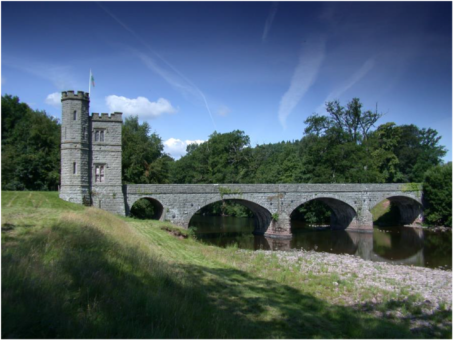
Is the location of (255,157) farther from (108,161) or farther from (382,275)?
(382,275)

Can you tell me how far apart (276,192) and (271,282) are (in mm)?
19658

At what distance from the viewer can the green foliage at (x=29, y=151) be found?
30.7 m

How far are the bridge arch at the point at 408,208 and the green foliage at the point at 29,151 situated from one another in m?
36.0

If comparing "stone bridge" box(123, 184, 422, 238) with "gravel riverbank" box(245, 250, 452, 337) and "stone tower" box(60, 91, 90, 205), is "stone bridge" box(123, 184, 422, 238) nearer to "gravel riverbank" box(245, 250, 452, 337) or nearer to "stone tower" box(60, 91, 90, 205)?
"stone tower" box(60, 91, 90, 205)

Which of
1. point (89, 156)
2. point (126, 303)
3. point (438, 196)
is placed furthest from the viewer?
point (438, 196)

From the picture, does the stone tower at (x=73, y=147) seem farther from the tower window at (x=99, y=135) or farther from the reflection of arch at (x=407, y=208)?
the reflection of arch at (x=407, y=208)

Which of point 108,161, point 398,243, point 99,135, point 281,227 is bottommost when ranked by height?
point 398,243

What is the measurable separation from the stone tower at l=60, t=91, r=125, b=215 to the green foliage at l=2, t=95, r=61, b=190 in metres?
10.3

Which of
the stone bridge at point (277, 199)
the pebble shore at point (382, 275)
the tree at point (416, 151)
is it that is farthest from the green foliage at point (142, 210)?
the tree at point (416, 151)

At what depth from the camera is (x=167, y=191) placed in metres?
27.2

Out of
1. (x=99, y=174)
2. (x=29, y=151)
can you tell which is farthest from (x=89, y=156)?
(x=29, y=151)

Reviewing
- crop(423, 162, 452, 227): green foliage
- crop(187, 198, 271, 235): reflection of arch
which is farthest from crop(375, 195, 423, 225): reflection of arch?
crop(187, 198, 271, 235): reflection of arch

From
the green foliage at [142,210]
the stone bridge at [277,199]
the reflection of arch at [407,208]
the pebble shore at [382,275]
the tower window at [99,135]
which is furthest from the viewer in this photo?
the reflection of arch at [407,208]

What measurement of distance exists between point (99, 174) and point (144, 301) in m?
20.5
